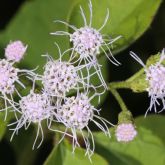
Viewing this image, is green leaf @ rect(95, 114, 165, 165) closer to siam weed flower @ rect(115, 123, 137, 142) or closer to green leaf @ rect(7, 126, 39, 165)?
siam weed flower @ rect(115, 123, 137, 142)

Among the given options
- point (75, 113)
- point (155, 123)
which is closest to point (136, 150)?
point (155, 123)

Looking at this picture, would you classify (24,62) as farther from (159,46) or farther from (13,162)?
(159,46)

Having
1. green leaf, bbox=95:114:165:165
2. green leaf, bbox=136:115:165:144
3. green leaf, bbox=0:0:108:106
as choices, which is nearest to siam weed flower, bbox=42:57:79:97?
green leaf, bbox=95:114:165:165

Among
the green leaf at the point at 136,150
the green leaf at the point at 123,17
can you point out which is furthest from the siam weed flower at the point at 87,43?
the green leaf at the point at 136,150

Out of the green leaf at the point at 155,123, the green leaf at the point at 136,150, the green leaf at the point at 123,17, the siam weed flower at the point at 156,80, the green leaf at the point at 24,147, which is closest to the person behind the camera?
the siam weed flower at the point at 156,80

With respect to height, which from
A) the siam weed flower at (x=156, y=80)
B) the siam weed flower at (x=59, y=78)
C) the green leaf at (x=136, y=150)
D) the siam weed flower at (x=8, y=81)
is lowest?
the green leaf at (x=136, y=150)

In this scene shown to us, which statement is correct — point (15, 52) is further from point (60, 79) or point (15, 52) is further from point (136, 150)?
point (136, 150)

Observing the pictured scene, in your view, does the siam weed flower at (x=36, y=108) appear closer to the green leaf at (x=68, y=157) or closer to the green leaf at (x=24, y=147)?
the green leaf at (x=68, y=157)

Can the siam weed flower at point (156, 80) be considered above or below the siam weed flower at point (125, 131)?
above
